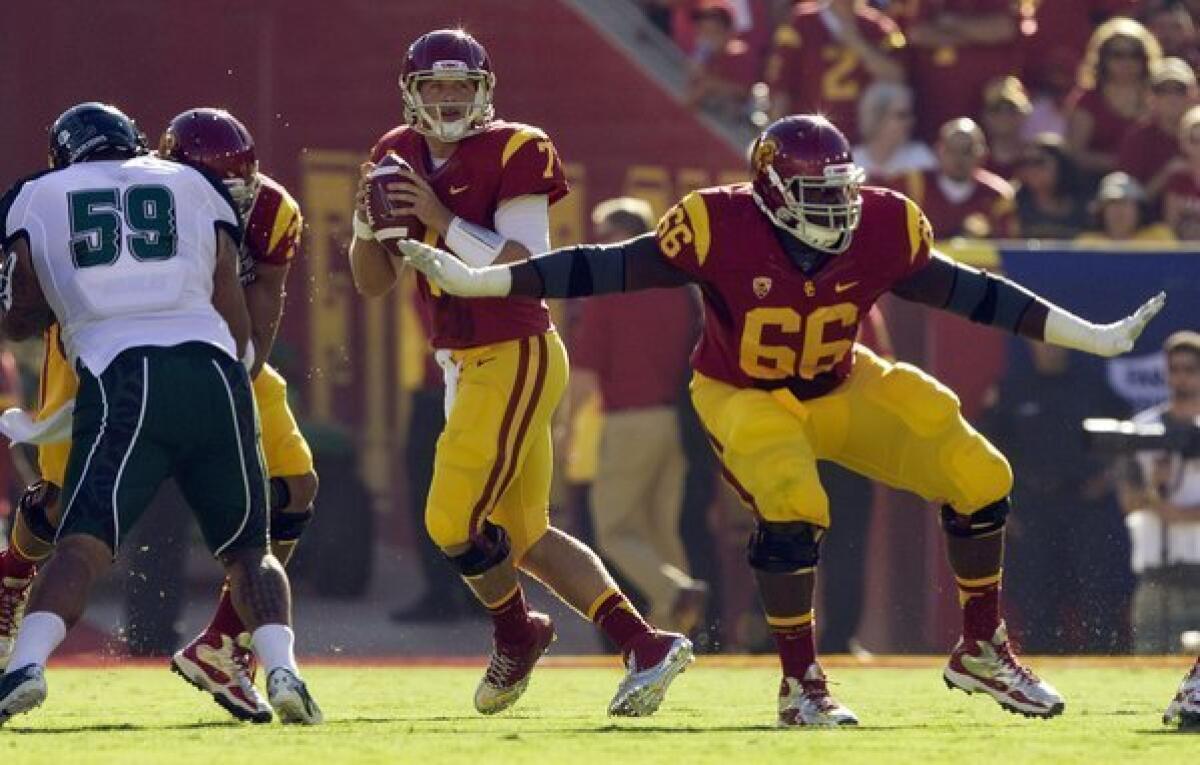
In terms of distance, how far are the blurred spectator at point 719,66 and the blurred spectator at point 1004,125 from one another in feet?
3.89

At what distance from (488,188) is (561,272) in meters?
0.52

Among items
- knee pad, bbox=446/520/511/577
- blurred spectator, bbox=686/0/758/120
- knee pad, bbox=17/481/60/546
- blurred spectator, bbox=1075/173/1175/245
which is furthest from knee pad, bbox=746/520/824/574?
blurred spectator, bbox=686/0/758/120

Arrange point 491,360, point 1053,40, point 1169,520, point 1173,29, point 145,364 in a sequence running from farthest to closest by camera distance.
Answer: point 1173,29, point 1053,40, point 1169,520, point 491,360, point 145,364

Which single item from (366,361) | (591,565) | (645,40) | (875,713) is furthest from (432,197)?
(645,40)

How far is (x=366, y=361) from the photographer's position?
13289 mm

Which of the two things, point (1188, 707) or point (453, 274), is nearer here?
point (1188, 707)

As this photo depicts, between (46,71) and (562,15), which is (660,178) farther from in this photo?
(46,71)

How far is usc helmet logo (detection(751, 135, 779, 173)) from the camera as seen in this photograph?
772 centimetres

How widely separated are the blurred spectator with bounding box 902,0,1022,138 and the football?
581 cm

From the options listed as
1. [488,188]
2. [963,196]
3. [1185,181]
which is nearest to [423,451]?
[963,196]

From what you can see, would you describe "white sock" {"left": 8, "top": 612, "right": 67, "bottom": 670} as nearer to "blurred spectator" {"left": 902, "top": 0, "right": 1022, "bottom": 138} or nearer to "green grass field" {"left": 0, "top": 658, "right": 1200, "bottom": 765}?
"green grass field" {"left": 0, "top": 658, "right": 1200, "bottom": 765}

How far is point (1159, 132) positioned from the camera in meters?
13.2

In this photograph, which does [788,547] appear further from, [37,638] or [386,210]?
[37,638]

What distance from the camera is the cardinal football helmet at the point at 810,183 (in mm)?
7641
